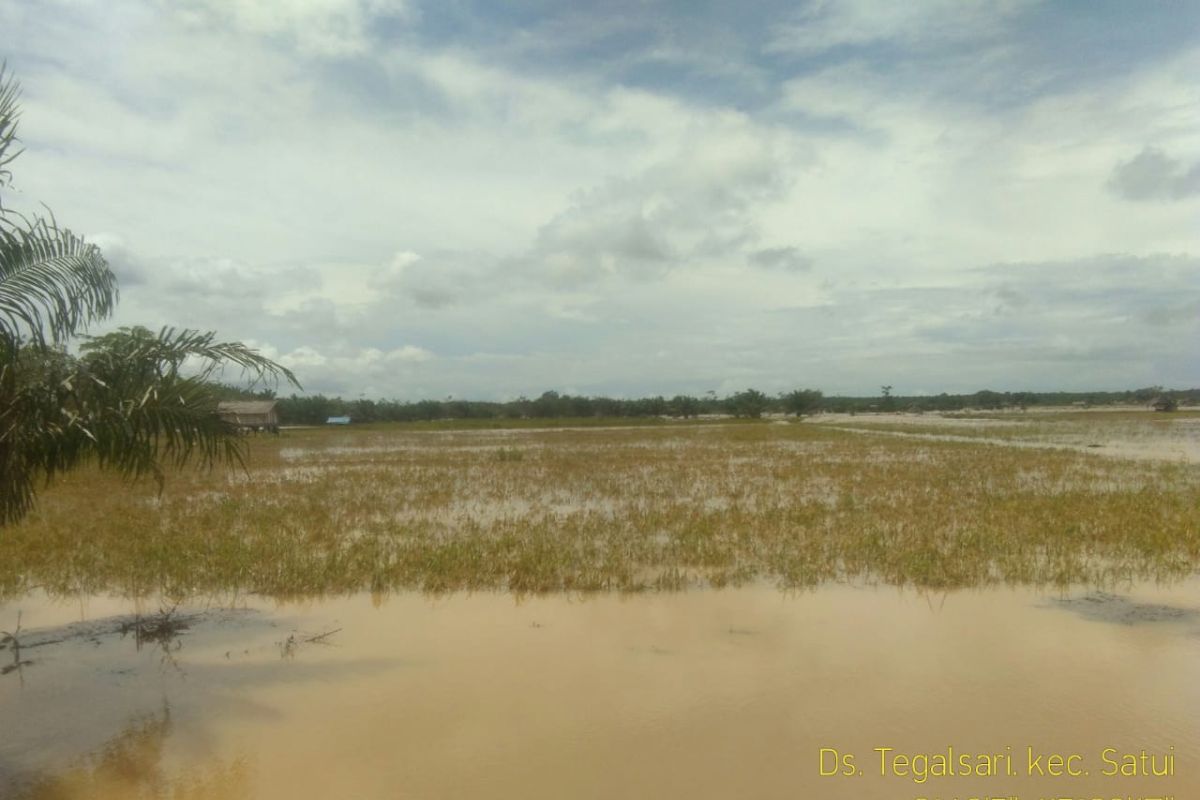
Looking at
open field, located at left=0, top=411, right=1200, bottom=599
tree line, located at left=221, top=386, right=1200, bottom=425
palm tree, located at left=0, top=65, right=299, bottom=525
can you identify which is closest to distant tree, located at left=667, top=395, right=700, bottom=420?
tree line, located at left=221, top=386, right=1200, bottom=425

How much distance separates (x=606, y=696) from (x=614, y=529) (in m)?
5.99

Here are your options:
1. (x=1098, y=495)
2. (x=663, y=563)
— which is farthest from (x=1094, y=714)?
(x=1098, y=495)

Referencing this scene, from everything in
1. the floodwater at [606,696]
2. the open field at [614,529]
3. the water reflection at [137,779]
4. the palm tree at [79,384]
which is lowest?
the water reflection at [137,779]

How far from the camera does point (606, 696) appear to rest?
5441 millimetres

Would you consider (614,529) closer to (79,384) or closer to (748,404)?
(79,384)

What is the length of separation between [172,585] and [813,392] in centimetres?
8639

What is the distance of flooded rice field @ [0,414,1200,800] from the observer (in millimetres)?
4480

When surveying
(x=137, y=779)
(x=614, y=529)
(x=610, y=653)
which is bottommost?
(x=137, y=779)

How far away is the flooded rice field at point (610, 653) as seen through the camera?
4.48m

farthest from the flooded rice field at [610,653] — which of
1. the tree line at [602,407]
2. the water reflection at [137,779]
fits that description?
the tree line at [602,407]

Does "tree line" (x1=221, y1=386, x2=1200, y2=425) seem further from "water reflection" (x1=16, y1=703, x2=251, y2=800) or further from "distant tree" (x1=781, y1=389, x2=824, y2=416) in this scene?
"water reflection" (x1=16, y1=703, x2=251, y2=800)

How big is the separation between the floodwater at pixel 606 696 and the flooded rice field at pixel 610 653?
26mm

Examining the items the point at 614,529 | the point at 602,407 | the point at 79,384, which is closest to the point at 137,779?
the point at 79,384

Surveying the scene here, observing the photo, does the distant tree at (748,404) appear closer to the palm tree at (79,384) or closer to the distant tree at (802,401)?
the distant tree at (802,401)
